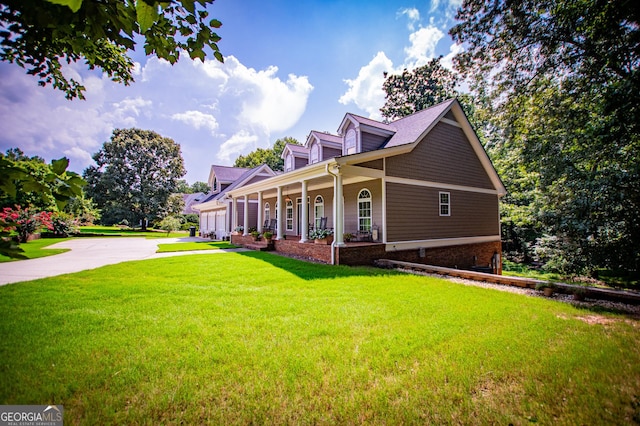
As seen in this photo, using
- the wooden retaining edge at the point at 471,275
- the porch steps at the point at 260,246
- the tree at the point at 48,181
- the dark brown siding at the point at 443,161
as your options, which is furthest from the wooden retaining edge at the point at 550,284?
the tree at the point at 48,181

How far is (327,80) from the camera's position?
37.2 ft

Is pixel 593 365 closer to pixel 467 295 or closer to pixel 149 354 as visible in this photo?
pixel 467 295

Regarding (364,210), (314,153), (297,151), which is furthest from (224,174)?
(364,210)

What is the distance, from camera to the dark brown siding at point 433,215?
11.1 meters

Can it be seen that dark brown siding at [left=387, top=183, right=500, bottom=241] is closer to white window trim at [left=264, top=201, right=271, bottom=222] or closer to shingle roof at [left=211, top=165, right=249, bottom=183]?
white window trim at [left=264, top=201, right=271, bottom=222]

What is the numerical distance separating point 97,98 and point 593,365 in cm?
663

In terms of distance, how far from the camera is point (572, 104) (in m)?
8.87

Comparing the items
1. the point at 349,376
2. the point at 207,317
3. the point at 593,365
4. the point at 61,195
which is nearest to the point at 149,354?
the point at 207,317

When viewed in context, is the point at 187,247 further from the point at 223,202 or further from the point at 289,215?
the point at 223,202

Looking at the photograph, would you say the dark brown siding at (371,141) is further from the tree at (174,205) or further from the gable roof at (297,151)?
the tree at (174,205)

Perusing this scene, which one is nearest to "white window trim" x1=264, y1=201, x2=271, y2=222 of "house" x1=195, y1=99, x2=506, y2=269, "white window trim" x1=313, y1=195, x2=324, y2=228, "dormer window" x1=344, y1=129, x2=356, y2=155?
"house" x1=195, y1=99, x2=506, y2=269

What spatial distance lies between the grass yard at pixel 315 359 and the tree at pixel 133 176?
106ft

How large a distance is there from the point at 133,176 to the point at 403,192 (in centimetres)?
3464

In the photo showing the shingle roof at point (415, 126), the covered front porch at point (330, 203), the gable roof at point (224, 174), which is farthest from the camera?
the gable roof at point (224, 174)
